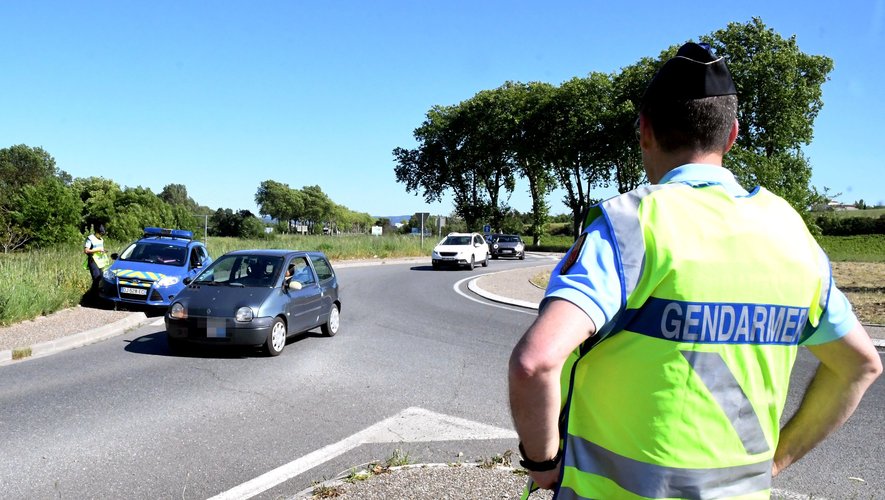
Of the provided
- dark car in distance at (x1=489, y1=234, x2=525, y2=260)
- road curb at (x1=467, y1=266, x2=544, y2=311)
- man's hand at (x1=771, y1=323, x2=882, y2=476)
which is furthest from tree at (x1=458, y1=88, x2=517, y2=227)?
man's hand at (x1=771, y1=323, x2=882, y2=476)

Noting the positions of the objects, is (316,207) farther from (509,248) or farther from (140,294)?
(140,294)

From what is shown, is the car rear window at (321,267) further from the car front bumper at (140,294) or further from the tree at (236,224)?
the tree at (236,224)

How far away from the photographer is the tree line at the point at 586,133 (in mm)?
A: 36438

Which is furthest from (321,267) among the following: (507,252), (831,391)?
(507,252)

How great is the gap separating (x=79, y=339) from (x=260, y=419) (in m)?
5.68

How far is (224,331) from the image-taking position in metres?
8.84

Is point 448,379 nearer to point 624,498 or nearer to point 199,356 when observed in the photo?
point 199,356

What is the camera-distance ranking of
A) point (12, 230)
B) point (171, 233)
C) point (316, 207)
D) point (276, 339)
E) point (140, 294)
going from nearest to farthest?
point (276, 339)
point (140, 294)
point (171, 233)
point (12, 230)
point (316, 207)

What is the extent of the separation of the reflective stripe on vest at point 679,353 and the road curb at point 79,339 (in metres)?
9.45

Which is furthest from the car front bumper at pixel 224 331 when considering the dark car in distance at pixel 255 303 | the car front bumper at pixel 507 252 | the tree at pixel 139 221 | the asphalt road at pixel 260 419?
the tree at pixel 139 221

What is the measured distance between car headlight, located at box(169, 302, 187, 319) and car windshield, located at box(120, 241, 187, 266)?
216 inches

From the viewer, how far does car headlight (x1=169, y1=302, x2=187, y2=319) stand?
8945 mm

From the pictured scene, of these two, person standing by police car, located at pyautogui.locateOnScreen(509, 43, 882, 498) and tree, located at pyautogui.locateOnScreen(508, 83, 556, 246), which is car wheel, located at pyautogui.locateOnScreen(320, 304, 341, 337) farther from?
tree, located at pyautogui.locateOnScreen(508, 83, 556, 246)

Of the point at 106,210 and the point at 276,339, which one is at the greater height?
the point at 106,210
